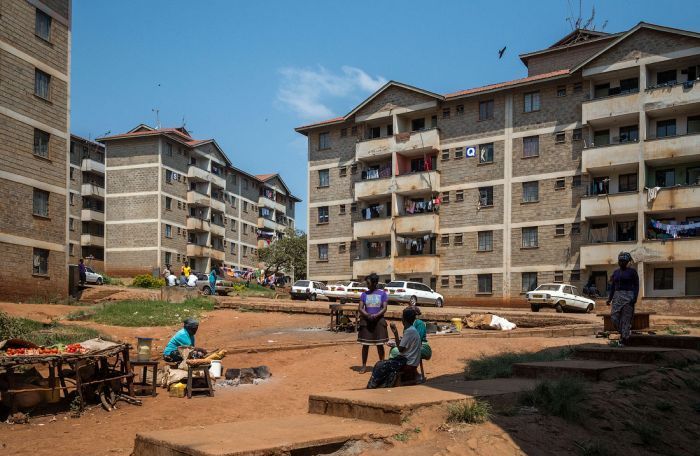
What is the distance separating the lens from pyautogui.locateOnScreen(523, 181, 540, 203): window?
41.5 metres

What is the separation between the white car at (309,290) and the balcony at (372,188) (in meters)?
7.17

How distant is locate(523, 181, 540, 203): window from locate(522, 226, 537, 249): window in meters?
1.65

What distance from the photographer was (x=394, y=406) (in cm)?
626

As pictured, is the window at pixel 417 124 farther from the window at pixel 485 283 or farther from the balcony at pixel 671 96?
the balcony at pixel 671 96

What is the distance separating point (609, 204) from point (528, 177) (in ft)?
17.0

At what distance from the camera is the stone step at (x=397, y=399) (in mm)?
6332

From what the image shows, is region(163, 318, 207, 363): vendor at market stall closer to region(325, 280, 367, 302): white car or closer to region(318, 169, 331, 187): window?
region(325, 280, 367, 302): white car

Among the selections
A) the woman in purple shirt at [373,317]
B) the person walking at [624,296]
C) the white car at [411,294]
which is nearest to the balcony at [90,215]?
→ the white car at [411,294]

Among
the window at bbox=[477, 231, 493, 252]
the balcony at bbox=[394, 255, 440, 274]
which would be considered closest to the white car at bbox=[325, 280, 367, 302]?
the balcony at bbox=[394, 255, 440, 274]

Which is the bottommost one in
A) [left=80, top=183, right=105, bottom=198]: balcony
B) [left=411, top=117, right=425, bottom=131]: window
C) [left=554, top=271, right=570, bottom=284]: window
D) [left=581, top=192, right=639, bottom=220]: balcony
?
[left=554, top=271, right=570, bottom=284]: window

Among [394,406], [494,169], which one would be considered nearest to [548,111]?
[494,169]

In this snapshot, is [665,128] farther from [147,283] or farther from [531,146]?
[147,283]

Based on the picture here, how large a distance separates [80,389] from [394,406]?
6367 mm

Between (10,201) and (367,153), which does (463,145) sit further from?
(10,201)
